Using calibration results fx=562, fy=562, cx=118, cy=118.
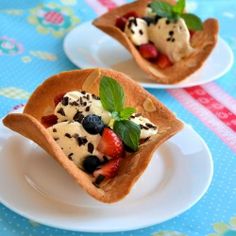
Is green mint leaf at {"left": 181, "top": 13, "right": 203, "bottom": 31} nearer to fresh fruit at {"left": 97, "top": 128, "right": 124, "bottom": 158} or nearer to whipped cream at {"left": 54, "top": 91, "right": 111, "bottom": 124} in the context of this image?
whipped cream at {"left": 54, "top": 91, "right": 111, "bottom": 124}

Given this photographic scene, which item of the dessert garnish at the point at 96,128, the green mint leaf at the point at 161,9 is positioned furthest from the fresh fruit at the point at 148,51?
the dessert garnish at the point at 96,128

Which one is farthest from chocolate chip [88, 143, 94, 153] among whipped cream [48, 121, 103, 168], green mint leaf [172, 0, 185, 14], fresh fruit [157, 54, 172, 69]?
green mint leaf [172, 0, 185, 14]

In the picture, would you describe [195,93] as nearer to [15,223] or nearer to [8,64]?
[8,64]

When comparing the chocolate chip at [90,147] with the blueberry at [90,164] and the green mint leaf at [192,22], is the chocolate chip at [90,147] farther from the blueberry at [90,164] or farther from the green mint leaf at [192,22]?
the green mint leaf at [192,22]

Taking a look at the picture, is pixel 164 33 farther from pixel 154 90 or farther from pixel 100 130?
pixel 100 130

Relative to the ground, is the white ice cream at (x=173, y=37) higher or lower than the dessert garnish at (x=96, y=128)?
lower
